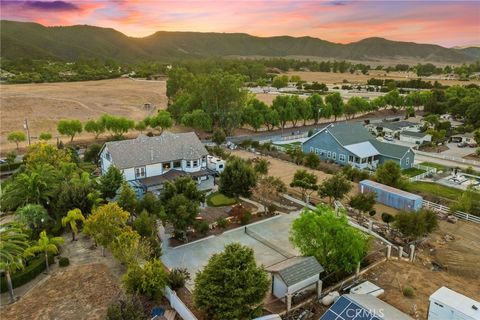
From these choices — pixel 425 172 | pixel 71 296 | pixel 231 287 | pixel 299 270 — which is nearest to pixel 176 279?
pixel 231 287

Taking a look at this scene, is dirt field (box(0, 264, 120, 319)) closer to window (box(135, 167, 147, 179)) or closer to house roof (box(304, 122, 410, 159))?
window (box(135, 167, 147, 179))

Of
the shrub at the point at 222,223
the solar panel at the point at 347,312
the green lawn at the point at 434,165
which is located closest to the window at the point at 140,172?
the shrub at the point at 222,223

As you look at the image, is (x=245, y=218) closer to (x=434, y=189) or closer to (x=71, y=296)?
(x=71, y=296)

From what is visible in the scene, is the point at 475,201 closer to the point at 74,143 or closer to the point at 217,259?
the point at 217,259

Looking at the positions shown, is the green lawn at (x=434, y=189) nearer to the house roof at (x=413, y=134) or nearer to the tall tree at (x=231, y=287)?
the house roof at (x=413, y=134)

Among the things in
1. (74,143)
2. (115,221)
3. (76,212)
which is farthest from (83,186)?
(74,143)

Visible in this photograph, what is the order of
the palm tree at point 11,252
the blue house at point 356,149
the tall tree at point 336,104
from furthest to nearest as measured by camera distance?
the tall tree at point 336,104 < the blue house at point 356,149 < the palm tree at point 11,252
